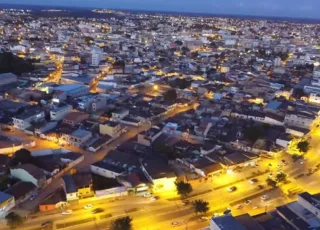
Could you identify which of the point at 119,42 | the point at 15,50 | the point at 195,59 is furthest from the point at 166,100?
the point at 119,42

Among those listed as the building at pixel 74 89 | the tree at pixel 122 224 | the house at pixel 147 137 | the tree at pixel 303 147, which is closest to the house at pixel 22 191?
the tree at pixel 122 224

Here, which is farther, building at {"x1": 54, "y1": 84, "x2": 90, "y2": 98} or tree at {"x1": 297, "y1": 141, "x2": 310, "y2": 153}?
building at {"x1": 54, "y1": 84, "x2": 90, "y2": 98}

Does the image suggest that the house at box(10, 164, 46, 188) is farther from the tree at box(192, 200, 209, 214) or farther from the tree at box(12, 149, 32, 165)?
the tree at box(192, 200, 209, 214)

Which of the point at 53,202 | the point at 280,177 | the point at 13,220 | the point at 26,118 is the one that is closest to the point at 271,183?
the point at 280,177

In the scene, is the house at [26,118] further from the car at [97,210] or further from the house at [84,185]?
the car at [97,210]

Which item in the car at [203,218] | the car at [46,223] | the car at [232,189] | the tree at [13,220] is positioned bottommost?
the car at [46,223]

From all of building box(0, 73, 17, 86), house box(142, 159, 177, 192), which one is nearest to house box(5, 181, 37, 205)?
house box(142, 159, 177, 192)
